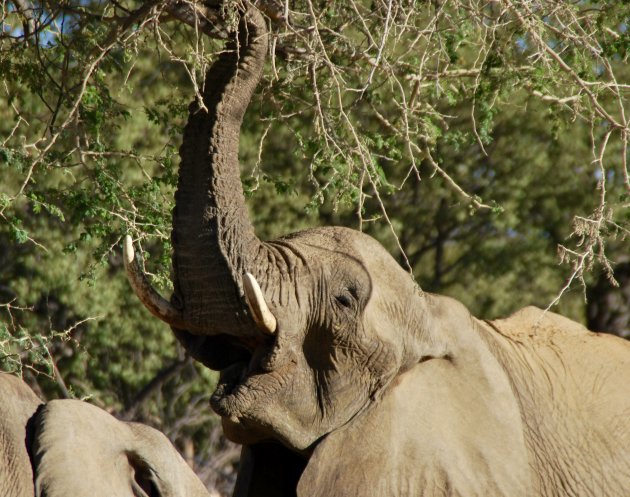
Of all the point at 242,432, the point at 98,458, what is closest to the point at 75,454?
the point at 98,458

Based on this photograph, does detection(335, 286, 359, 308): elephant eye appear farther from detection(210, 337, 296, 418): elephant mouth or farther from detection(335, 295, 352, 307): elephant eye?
detection(210, 337, 296, 418): elephant mouth

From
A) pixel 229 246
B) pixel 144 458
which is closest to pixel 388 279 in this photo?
pixel 229 246

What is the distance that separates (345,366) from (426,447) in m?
0.34

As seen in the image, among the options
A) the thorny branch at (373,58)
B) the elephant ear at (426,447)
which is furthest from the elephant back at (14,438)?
the thorny branch at (373,58)

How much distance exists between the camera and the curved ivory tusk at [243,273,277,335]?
3.58m

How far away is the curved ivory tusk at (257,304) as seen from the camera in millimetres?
3578

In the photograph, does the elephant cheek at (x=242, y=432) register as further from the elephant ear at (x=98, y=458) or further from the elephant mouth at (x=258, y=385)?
the elephant ear at (x=98, y=458)

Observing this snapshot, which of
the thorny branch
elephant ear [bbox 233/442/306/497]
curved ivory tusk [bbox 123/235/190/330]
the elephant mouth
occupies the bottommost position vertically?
elephant ear [bbox 233/442/306/497]

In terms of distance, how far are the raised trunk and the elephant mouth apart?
10 cm

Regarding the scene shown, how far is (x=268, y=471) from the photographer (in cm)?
406

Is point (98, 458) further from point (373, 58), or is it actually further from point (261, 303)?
point (373, 58)

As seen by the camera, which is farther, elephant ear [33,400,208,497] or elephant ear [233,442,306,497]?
elephant ear [233,442,306,497]

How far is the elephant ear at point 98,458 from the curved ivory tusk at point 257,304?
650mm

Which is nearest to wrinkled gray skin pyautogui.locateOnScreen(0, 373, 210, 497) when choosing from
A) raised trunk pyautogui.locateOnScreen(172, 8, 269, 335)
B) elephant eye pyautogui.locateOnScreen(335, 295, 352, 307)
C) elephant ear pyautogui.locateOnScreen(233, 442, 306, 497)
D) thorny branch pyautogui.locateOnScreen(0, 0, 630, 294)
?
elephant ear pyautogui.locateOnScreen(233, 442, 306, 497)
